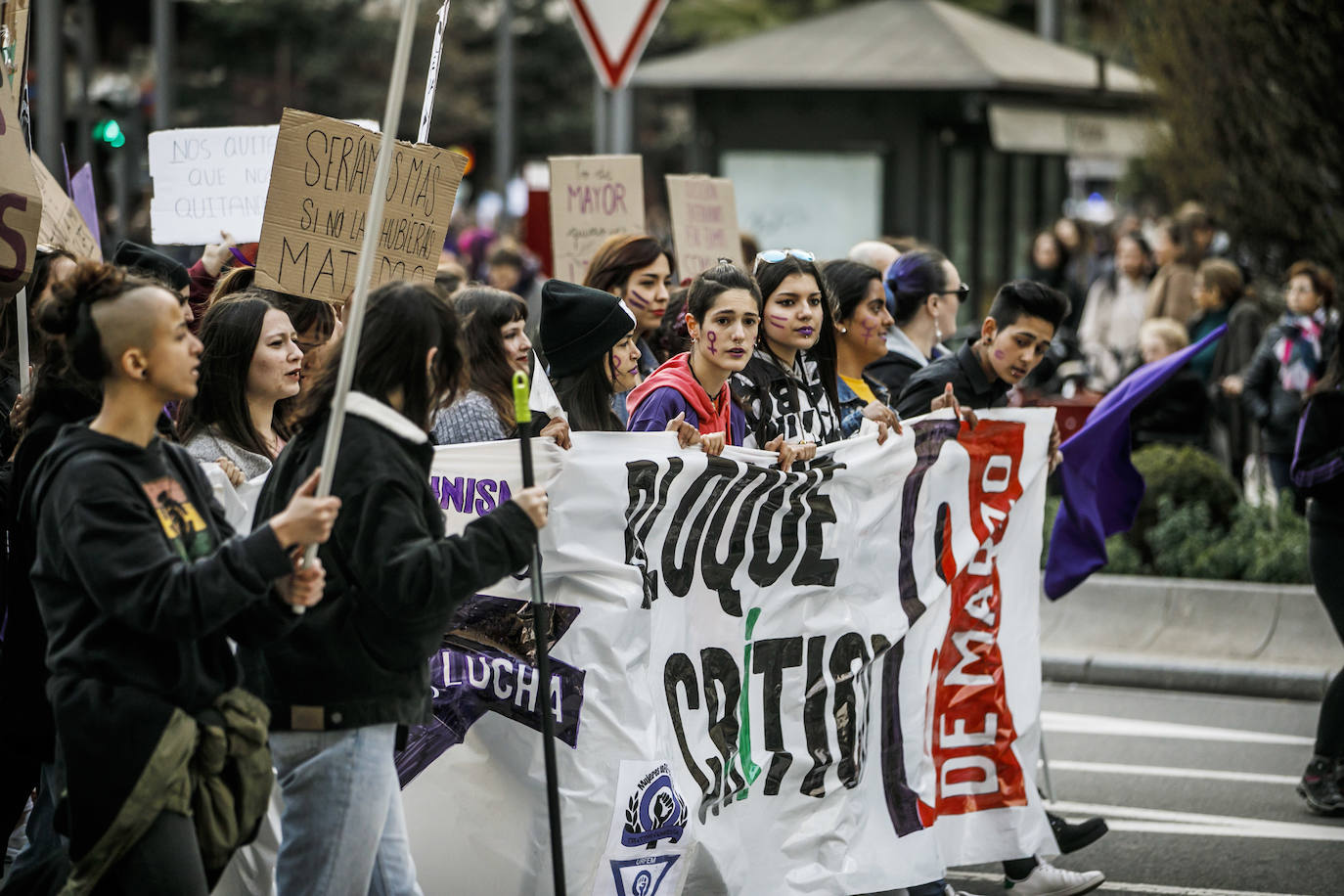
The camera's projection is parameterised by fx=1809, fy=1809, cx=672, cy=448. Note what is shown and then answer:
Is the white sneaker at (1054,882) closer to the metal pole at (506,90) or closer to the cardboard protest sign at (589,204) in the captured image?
the cardboard protest sign at (589,204)

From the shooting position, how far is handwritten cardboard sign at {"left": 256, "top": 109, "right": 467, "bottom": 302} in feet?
17.4

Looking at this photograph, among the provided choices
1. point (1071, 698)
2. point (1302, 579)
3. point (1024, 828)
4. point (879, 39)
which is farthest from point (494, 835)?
point (879, 39)

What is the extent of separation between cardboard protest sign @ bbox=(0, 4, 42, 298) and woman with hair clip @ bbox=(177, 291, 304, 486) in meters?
0.52

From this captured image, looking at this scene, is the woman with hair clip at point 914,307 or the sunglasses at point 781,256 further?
the woman with hair clip at point 914,307

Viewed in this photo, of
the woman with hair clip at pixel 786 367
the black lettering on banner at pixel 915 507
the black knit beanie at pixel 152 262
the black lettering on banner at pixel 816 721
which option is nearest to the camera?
the black lettering on banner at pixel 816 721

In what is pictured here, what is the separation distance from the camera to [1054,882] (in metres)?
5.80

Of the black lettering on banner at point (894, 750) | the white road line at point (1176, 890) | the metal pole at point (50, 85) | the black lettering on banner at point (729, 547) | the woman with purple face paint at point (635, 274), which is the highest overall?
the metal pole at point (50, 85)

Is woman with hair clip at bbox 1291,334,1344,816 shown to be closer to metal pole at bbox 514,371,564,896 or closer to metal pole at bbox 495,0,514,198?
metal pole at bbox 514,371,564,896

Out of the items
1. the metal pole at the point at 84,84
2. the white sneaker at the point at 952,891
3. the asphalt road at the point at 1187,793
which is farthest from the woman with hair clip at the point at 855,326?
the metal pole at the point at 84,84

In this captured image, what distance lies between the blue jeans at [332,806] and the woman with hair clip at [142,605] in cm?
15

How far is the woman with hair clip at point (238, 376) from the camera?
4895 mm

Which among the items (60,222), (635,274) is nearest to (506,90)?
(635,274)

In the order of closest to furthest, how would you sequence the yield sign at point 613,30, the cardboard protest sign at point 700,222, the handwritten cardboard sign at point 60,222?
the handwritten cardboard sign at point 60,222 < the cardboard protest sign at point 700,222 < the yield sign at point 613,30

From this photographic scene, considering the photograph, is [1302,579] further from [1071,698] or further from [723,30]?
[723,30]
